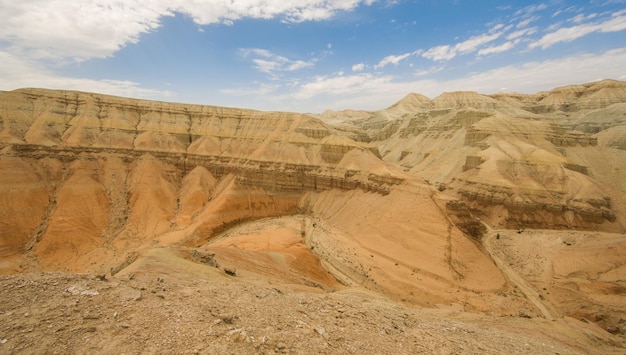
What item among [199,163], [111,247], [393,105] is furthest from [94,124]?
[393,105]

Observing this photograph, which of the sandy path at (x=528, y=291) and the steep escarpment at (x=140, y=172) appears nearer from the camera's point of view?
the sandy path at (x=528, y=291)

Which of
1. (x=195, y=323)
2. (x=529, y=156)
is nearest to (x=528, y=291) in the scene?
(x=195, y=323)

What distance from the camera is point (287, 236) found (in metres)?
32.9

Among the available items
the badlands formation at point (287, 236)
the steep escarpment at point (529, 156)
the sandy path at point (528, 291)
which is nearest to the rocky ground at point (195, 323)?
the badlands formation at point (287, 236)

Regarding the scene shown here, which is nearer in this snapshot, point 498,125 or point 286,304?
point 286,304

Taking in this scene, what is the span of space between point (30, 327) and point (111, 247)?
28.5 metres

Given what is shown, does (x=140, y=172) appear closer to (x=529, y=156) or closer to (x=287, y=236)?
(x=287, y=236)

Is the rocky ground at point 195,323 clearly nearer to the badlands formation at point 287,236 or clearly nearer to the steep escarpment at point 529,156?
the badlands formation at point 287,236

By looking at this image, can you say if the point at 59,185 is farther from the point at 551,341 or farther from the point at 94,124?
the point at 551,341

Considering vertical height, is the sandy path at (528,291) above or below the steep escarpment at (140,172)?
below

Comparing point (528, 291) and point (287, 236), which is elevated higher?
point (287, 236)

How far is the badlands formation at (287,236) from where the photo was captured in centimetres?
896

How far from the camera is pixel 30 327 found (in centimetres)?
724

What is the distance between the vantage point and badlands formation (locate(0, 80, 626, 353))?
896cm
